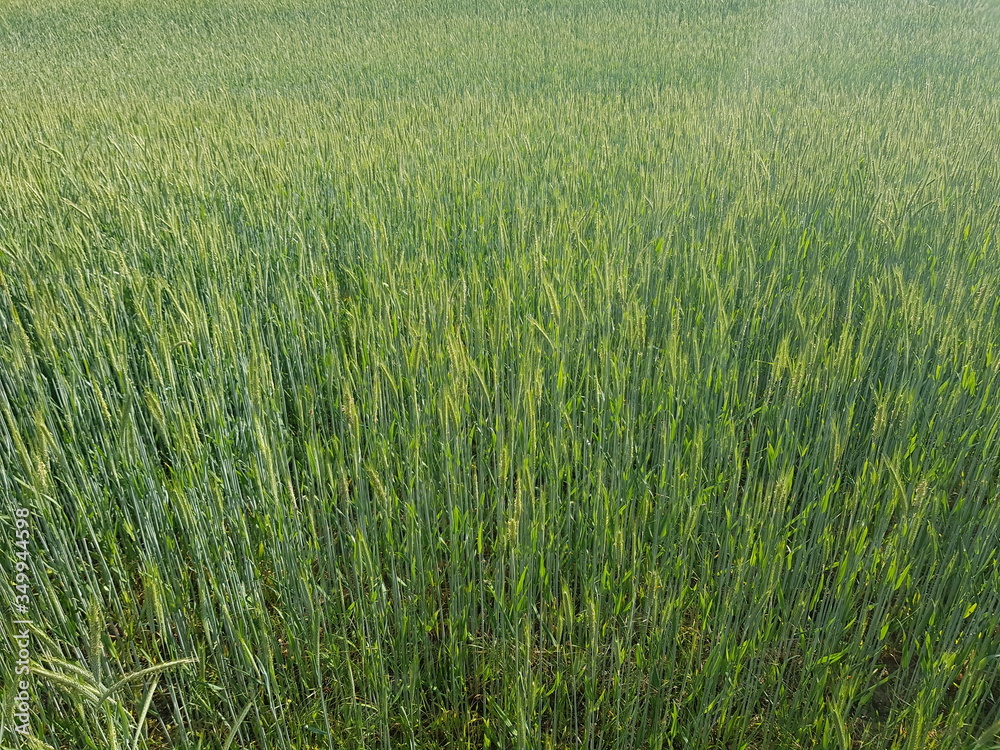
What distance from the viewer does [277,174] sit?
117 inches

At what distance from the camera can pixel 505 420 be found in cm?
170

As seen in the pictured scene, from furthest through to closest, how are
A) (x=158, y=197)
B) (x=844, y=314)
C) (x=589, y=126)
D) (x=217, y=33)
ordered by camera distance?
(x=217, y=33) → (x=589, y=126) → (x=158, y=197) → (x=844, y=314)

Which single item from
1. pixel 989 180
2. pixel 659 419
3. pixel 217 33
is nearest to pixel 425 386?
pixel 659 419

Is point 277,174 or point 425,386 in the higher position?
point 277,174

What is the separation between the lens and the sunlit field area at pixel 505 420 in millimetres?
1167

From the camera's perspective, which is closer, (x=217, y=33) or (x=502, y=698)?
(x=502, y=698)

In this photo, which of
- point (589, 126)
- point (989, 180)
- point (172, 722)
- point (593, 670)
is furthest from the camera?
point (589, 126)

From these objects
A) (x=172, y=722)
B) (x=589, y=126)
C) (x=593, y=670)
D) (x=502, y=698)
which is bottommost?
(x=172, y=722)

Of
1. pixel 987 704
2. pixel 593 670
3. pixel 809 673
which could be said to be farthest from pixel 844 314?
pixel 593 670

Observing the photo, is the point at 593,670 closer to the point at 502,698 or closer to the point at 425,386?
the point at 502,698

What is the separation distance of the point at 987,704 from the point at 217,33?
426 inches

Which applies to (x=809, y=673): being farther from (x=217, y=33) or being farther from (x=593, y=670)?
(x=217, y=33)

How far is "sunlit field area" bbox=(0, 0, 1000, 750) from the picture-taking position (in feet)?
3.83

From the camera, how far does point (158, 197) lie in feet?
8.41
